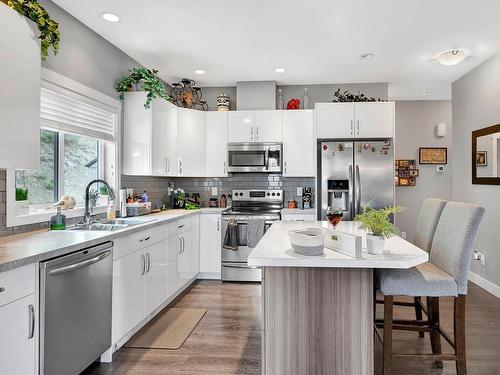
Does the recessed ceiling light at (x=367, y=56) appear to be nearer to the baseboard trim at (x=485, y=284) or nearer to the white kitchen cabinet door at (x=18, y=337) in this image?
the baseboard trim at (x=485, y=284)

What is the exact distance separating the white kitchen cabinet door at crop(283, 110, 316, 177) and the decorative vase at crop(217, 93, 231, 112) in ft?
2.66

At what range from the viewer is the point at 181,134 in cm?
452

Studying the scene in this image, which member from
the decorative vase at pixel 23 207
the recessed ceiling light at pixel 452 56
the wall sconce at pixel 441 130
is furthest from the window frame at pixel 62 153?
the wall sconce at pixel 441 130

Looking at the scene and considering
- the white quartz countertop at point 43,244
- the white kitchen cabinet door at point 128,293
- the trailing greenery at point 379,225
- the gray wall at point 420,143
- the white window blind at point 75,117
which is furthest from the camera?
the gray wall at point 420,143

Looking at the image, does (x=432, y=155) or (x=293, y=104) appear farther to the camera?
(x=432, y=155)

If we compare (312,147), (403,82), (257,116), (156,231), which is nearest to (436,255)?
(156,231)

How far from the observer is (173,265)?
3.61 metres

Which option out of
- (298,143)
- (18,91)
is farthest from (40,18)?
(298,143)

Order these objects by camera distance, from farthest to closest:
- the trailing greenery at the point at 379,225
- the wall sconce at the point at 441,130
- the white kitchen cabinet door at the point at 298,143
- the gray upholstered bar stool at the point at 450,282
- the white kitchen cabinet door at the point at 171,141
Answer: the wall sconce at the point at 441,130 → the white kitchen cabinet door at the point at 298,143 → the white kitchen cabinet door at the point at 171,141 → the gray upholstered bar stool at the point at 450,282 → the trailing greenery at the point at 379,225

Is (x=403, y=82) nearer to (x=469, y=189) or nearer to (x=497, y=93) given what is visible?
(x=497, y=93)

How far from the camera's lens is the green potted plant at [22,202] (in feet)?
7.84

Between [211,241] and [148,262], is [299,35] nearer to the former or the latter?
[148,262]

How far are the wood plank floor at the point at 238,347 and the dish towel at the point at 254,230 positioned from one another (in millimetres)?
834

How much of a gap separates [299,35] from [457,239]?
2.25 meters
